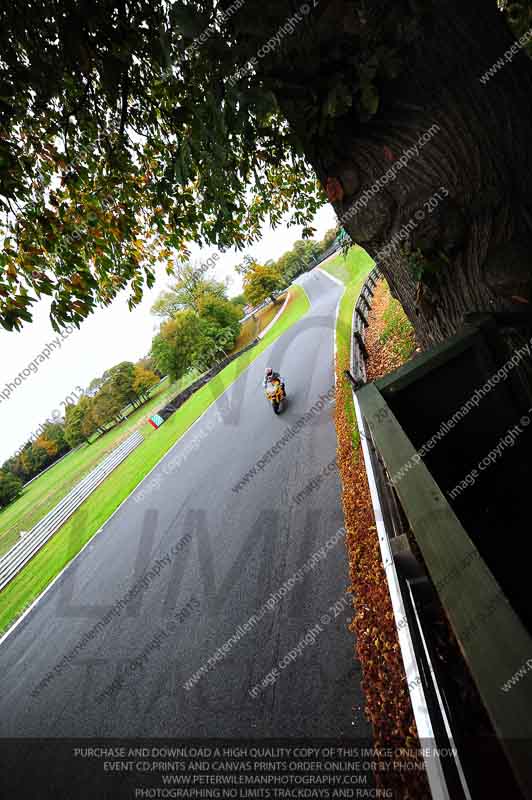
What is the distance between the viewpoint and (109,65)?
2.44 meters

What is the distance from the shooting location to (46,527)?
44.6 ft

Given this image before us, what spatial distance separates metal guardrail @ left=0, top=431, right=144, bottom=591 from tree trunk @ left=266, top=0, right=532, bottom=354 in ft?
46.8

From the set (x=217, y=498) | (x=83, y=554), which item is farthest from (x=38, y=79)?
(x=83, y=554)

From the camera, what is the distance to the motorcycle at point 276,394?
32.8 ft

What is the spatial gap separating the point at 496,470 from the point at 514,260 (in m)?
1.21

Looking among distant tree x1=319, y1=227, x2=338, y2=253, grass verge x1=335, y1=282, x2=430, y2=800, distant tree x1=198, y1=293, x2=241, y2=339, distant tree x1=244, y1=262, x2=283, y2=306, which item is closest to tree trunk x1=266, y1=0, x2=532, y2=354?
grass verge x1=335, y1=282, x2=430, y2=800

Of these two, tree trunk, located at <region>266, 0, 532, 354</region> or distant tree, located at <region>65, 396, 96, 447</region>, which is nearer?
tree trunk, located at <region>266, 0, 532, 354</region>

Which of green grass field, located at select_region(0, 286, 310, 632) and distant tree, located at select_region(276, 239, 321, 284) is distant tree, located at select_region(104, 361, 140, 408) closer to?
green grass field, located at select_region(0, 286, 310, 632)

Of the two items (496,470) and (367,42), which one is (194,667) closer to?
(496,470)

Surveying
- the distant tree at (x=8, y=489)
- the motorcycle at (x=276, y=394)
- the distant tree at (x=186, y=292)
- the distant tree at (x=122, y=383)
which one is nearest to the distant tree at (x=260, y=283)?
the distant tree at (x=186, y=292)

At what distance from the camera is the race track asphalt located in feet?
10.9

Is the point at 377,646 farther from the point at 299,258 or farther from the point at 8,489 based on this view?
the point at 299,258

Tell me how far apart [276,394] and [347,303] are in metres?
11.4

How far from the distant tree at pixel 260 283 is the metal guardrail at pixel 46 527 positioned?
1133 inches
